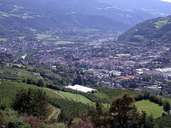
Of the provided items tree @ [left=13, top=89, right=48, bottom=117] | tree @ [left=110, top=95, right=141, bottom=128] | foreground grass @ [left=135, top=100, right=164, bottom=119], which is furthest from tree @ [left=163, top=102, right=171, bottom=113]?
tree @ [left=110, top=95, right=141, bottom=128]

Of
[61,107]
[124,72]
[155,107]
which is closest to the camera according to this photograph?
[61,107]

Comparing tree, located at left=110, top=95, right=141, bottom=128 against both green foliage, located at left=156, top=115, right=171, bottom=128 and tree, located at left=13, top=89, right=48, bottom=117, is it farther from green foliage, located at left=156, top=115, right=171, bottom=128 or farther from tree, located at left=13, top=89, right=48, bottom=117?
green foliage, located at left=156, top=115, right=171, bottom=128

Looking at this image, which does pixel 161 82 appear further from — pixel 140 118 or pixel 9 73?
pixel 140 118

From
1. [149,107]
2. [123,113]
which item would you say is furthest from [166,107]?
[123,113]

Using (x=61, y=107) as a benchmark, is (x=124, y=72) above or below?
below

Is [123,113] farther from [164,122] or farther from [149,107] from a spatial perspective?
[149,107]

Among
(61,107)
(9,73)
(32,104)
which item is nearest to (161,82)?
(9,73)

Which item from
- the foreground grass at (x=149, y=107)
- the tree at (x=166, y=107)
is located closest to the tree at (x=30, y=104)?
the foreground grass at (x=149, y=107)
